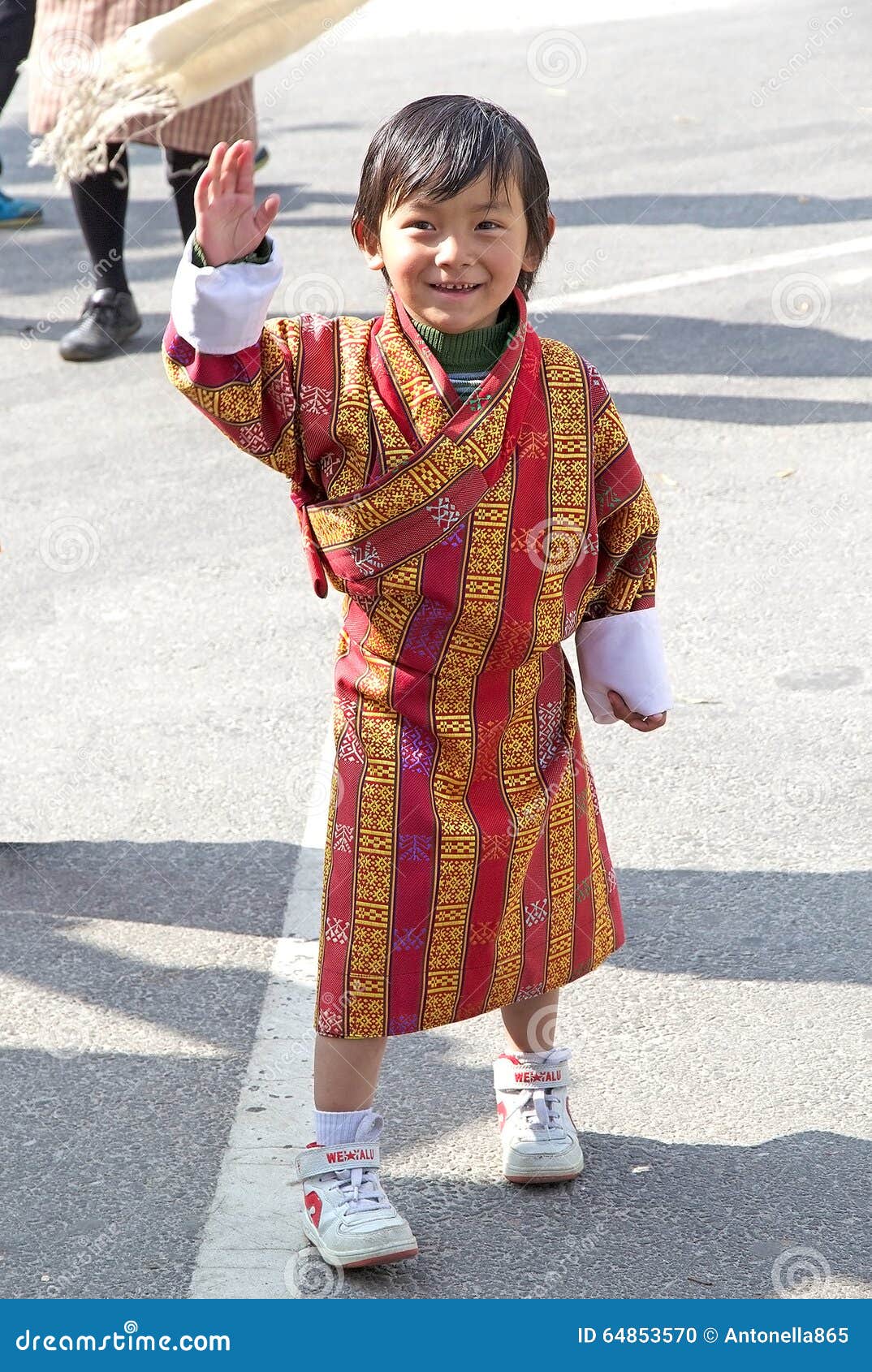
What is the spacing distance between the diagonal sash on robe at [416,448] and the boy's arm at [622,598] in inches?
7.9

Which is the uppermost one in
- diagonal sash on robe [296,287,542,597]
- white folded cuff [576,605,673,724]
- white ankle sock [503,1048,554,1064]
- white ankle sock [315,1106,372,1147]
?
diagonal sash on robe [296,287,542,597]

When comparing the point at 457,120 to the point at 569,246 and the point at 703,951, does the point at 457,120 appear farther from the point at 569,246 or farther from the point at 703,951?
the point at 569,246

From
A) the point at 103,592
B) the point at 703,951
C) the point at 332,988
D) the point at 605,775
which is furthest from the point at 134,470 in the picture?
the point at 332,988

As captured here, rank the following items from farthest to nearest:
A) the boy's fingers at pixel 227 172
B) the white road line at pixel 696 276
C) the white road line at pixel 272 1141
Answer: the white road line at pixel 696 276
the white road line at pixel 272 1141
the boy's fingers at pixel 227 172

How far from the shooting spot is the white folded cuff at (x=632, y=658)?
246 centimetres

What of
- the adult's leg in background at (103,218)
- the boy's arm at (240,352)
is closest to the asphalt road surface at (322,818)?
the adult's leg in background at (103,218)

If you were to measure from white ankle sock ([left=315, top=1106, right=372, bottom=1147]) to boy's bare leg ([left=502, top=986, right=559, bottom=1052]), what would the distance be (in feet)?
0.96

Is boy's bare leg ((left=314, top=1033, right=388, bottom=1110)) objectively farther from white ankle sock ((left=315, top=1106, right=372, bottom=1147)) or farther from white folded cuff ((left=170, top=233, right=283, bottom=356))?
white folded cuff ((left=170, top=233, right=283, bottom=356))

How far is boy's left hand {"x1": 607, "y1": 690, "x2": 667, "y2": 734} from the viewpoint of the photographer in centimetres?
250

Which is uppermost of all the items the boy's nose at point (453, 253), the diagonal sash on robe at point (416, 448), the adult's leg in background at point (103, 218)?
the boy's nose at point (453, 253)

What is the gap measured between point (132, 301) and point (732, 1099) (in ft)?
14.5

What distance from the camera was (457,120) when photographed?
2.14m

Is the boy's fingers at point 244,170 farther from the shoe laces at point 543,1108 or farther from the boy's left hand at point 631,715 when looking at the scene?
the shoe laces at point 543,1108

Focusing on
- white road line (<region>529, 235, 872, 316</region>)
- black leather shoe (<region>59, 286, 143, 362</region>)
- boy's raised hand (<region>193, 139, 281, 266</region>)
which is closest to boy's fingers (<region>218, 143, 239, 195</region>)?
boy's raised hand (<region>193, 139, 281, 266</region>)
